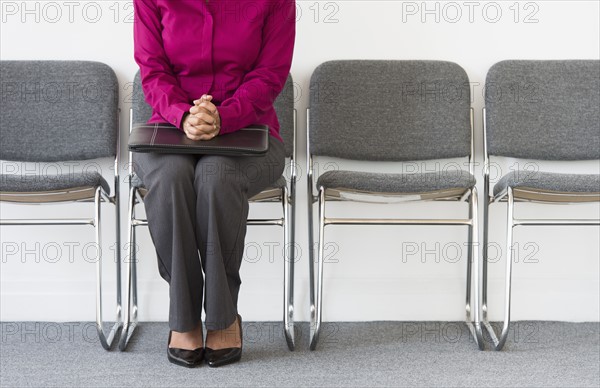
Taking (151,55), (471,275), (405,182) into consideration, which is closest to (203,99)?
(151,55)

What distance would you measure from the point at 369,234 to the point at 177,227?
0.89 metres

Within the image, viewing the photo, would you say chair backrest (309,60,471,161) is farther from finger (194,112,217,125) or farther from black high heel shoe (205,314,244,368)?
black high heel shoe (205,314,244,368)

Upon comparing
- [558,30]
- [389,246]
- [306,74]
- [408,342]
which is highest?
[558,30]

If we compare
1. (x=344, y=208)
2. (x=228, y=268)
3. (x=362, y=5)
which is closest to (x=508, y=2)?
(x=362, y=5)

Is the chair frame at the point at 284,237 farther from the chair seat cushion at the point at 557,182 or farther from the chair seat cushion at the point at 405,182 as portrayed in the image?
the chair seat cushion at the point at 557,182

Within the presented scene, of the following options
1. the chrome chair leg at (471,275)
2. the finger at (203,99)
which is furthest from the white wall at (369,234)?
the finger at (203,99)

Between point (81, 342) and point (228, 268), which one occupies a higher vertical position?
point (228, 268)

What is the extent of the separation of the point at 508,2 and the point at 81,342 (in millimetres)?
1787

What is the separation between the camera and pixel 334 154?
234 centimetres

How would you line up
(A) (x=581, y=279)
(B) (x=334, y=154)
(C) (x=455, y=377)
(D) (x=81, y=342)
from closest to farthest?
(C) (x=455, y=377) < (D) (x=81, y=342) < (B) (x=334, y=154) < (A) (x=581, y=279)

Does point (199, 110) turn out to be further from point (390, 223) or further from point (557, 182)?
point (557, 182)

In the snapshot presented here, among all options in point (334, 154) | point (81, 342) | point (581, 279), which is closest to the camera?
point (81, 342)

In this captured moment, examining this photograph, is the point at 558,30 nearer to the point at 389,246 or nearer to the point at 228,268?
the point at 389,246

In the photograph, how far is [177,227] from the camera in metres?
1.80
